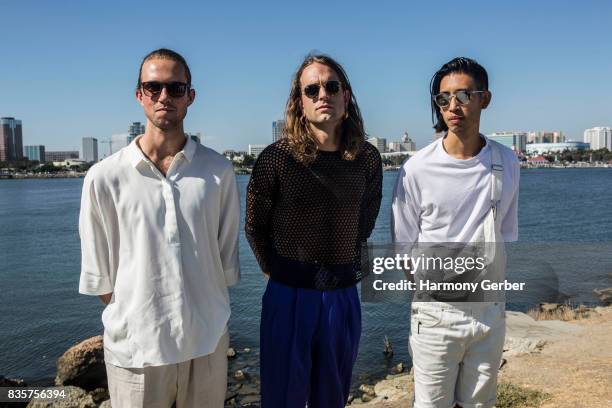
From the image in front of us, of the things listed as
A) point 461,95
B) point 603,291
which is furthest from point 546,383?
point 603,291

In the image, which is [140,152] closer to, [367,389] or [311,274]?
[311,274]

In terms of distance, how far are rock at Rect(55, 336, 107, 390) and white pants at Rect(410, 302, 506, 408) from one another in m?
8.51

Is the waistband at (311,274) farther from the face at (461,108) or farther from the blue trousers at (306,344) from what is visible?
the face at (461,108)

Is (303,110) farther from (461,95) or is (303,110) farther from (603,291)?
(603,291)

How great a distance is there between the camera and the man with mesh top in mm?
3203

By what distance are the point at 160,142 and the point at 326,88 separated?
1005 mm

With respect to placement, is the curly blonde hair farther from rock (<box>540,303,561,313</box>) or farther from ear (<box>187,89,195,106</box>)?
rock (<box>540,303,561,313</box>)

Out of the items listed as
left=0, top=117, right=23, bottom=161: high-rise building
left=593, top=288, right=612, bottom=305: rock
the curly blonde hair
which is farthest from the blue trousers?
left=0, top=117, right=23, bottom=161: high-rise building

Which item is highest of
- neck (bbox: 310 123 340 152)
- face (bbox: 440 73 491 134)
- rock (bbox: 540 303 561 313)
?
face (bbox: 440 73 491 134)

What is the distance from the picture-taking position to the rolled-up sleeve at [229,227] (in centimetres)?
322

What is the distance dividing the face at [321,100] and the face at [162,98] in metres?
0.71

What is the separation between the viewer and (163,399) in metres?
3.04

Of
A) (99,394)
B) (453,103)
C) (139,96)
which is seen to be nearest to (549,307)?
(99,394)

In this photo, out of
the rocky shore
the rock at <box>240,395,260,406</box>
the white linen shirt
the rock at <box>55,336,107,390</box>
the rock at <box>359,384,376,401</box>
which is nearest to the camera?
the white linen shirt
